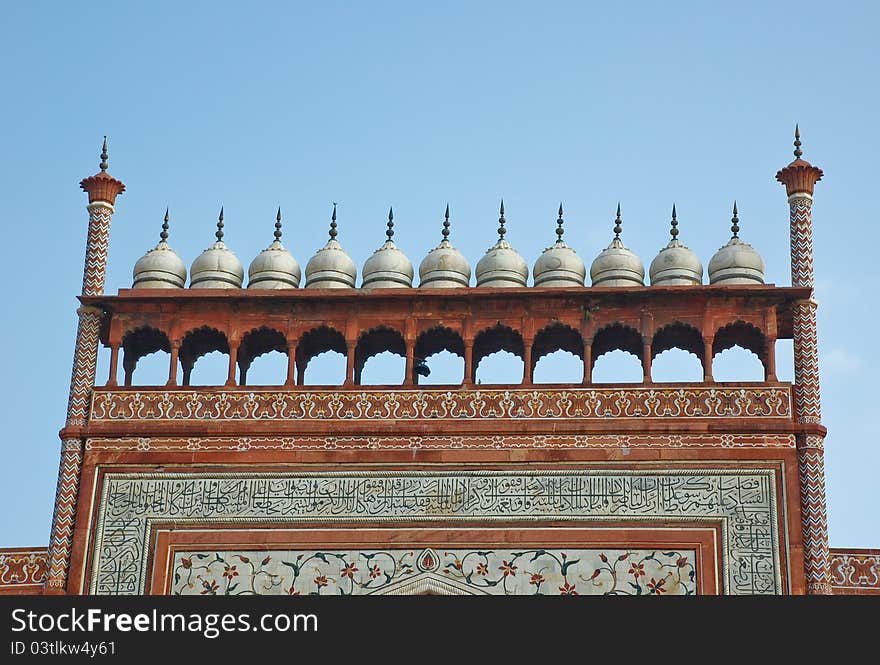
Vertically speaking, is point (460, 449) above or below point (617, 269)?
below

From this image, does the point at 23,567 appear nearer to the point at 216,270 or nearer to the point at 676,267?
the point at 216,270

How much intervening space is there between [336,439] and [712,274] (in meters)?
3.50

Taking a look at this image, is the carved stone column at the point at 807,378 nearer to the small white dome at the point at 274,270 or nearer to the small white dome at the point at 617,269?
the small white dome at the point at 617,269

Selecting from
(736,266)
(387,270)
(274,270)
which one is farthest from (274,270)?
(736,266)

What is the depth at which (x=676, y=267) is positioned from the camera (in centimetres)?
1727

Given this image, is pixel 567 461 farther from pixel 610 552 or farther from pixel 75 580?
pixel 75 580

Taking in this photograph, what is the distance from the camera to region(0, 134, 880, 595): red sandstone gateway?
16219 mm

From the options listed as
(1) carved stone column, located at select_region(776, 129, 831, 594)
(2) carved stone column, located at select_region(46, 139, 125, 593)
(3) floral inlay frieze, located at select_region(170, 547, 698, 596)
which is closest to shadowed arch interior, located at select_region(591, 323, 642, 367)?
(1) carved stone column, located at select_region(776, 129, 831, 594)

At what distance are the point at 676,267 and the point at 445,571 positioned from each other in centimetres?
330

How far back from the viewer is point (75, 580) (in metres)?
16.5

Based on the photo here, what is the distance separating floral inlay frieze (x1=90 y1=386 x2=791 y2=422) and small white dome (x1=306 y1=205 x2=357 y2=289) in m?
1.10

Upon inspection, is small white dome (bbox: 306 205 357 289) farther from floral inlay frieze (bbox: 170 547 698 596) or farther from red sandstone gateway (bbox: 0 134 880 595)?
floral inlay frieze (bbox: 170 547 698 596)

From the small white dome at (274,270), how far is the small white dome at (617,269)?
2599mm

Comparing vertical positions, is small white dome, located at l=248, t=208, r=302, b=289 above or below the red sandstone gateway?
above
